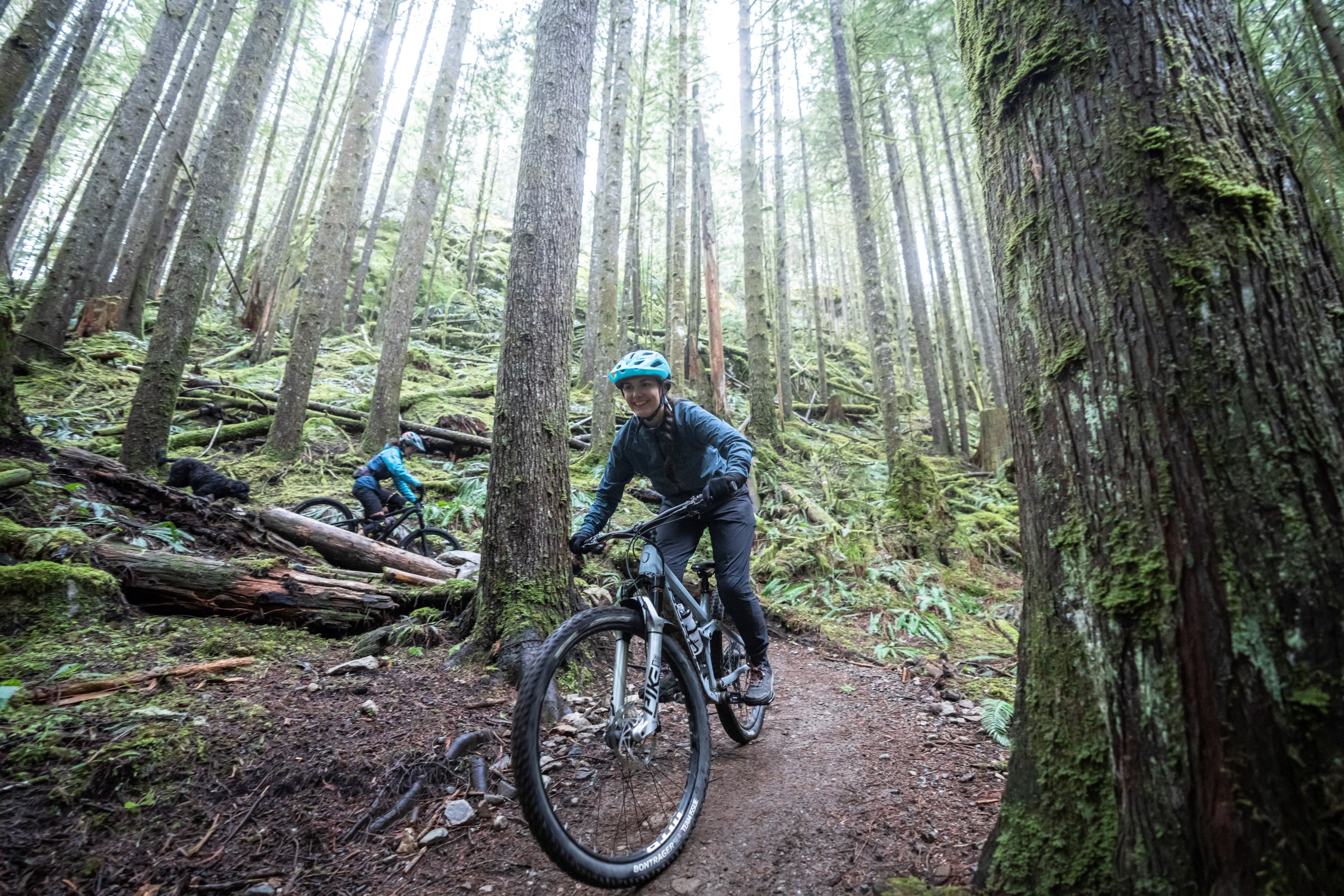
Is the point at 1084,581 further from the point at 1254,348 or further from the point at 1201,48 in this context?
the point at 1201,48

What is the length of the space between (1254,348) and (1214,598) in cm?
68

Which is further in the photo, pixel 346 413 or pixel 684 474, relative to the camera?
pixel 346 413

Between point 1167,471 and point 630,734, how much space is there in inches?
90.1

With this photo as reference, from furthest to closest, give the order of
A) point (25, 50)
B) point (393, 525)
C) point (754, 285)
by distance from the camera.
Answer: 1. point (754, 285)
2. point (393, 525)
3. point (25, 50)

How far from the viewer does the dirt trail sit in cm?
238

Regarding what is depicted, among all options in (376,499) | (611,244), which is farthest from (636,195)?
(376,499)

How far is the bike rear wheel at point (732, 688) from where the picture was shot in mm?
3654

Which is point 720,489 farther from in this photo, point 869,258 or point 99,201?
point 99,201

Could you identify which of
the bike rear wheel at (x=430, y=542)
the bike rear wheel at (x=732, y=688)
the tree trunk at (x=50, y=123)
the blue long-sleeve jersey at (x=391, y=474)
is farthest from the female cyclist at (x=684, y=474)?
the tree trunk at (x=50, y=123)

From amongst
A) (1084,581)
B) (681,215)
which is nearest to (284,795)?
(1084,581)

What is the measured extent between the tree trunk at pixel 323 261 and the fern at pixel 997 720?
1029cm

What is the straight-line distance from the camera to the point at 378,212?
69.8 feet

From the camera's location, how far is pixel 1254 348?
154 cm

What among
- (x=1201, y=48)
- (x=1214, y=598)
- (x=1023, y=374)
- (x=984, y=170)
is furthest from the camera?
(x=984, y=170)
